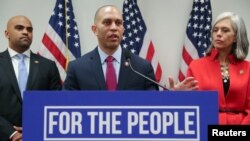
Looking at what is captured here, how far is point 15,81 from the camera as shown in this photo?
347 cm

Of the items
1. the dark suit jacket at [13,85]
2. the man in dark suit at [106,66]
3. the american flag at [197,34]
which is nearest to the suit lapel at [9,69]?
the dark suit jacket at [13,85]

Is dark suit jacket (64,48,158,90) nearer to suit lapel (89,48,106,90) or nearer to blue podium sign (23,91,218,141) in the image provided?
suit lapel (89,48,106,90)

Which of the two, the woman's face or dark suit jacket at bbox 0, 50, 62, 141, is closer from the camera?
the woman's face

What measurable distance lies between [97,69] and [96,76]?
0.06 metres

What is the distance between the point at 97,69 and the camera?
2746 mm

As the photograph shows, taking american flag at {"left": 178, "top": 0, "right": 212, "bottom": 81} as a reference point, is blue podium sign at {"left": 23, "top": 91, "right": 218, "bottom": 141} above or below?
below

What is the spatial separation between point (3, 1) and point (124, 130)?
160 inches

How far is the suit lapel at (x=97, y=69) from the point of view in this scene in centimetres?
269

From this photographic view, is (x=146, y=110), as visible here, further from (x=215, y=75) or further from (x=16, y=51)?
(x=16, y=51)

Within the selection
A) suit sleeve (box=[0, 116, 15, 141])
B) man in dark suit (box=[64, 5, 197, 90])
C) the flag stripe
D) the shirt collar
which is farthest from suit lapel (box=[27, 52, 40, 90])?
the flag stripe

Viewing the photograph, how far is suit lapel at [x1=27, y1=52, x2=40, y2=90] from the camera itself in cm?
349

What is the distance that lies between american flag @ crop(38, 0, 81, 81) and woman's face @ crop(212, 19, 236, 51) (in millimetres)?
2241

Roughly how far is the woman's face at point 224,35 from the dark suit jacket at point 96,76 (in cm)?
62

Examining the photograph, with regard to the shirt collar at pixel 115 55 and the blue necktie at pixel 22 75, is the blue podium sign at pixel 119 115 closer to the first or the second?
the shirt collar at pixel 115 55
